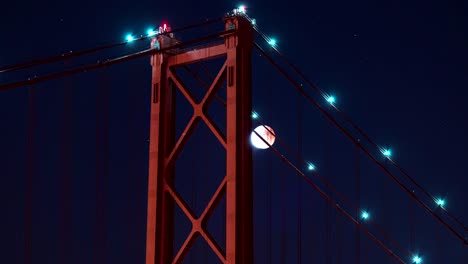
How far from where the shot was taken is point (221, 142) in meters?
8.66

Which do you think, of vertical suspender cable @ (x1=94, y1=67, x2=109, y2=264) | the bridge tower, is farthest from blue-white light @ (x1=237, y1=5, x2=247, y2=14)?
vertical suspender cable @ (x1=94, y1=67, x2=109, y2=264)

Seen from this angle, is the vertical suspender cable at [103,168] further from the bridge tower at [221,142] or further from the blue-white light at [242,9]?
the blue-white light at [242,9]

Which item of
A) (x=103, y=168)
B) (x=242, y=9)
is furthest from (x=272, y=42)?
(x=103, y=168)

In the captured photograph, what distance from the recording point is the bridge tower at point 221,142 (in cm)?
824

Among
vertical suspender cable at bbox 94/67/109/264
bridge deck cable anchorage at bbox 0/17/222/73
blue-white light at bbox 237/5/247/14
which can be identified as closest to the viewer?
bridge deck cable anchorage at bbox 0/17/222/73

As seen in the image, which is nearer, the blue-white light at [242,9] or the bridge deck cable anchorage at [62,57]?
the bridge deck cable anchorage at [62,57]

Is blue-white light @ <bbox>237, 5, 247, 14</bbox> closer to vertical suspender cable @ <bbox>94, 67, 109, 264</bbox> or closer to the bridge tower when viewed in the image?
the bridge tower

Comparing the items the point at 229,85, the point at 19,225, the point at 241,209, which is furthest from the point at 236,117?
the point at 19,225

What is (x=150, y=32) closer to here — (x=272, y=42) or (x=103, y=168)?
(x=272, y=42)

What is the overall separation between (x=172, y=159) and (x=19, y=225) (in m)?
16.6

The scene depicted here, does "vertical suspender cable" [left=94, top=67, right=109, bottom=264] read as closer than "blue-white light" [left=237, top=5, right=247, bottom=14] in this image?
No

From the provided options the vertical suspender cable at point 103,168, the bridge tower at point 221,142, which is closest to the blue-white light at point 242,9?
the bridge tower at point 221,142

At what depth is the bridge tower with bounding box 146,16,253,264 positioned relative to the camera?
324 inches

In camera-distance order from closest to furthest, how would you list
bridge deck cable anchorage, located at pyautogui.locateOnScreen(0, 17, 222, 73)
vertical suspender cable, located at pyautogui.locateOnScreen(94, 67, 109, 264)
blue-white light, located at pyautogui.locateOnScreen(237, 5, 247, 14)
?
1. bridge deck cable anchorage, located at pyautogui.locateOnScreen(0, 17, 222, 73)
2. blue-white light, located at pyautogui.locateOnScreen(237, 5, 247, 14)
3. vertical suspender cable, located at pyautogui.locateOnScreen(94, 67, 109, 264)
